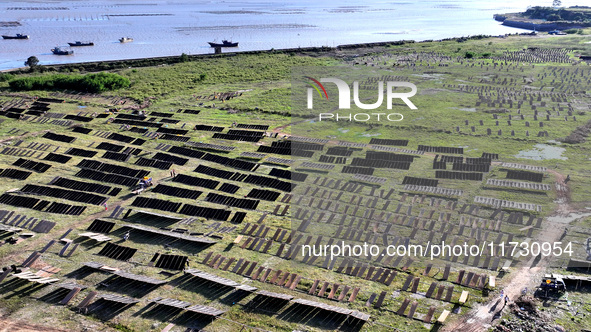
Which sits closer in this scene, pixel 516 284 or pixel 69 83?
pixel 516 284

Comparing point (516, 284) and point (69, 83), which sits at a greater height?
point (69, 83)

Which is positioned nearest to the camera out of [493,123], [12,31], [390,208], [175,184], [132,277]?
[132,277]

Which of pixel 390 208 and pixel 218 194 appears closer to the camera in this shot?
pixel 390 208

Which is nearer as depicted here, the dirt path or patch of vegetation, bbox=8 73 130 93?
the dirt path

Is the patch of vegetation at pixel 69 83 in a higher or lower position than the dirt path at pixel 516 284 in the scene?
higher

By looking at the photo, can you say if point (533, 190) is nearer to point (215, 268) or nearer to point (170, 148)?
point (215, 268)

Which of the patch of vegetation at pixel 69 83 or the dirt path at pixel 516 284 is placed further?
the patch of vegetation at pixel 69 83

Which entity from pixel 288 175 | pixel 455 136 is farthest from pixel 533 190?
pixel 288 175

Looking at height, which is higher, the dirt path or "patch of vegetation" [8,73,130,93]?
"patch of vegetation" [8,73,130,93]
